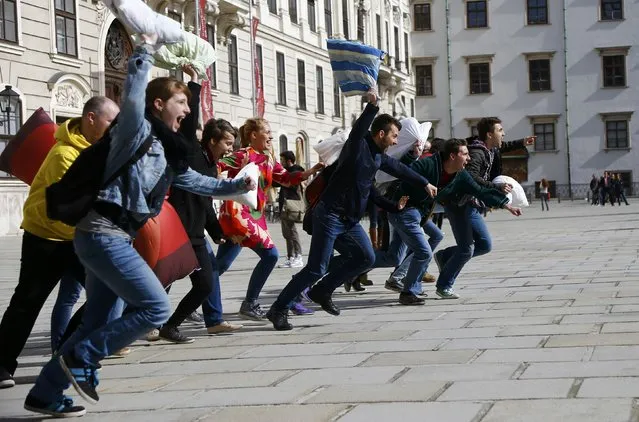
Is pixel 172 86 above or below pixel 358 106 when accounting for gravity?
below

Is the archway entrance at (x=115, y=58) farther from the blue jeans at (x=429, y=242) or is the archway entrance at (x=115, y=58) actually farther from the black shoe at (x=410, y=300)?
the black shoe at (x=410, y=300)

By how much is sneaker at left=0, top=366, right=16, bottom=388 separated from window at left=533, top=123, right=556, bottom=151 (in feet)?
174

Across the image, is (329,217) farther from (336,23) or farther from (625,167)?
(625,167)

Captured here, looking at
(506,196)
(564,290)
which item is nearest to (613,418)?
(506,196)

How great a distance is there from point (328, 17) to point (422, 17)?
1569 centimetres

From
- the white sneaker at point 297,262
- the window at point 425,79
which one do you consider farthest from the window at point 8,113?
the window at point 425,79

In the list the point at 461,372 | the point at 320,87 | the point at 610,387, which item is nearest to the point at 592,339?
the point at 461,372

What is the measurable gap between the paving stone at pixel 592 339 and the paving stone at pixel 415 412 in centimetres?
199

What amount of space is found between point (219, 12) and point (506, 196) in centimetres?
2534

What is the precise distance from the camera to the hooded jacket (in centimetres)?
625

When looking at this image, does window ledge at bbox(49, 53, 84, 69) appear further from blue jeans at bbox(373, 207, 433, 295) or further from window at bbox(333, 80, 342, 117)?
window at bbox(333, 80, 342, 117)

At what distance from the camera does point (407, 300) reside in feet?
32.0

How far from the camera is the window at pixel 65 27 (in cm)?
2603

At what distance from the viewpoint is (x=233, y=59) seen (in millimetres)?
35656
